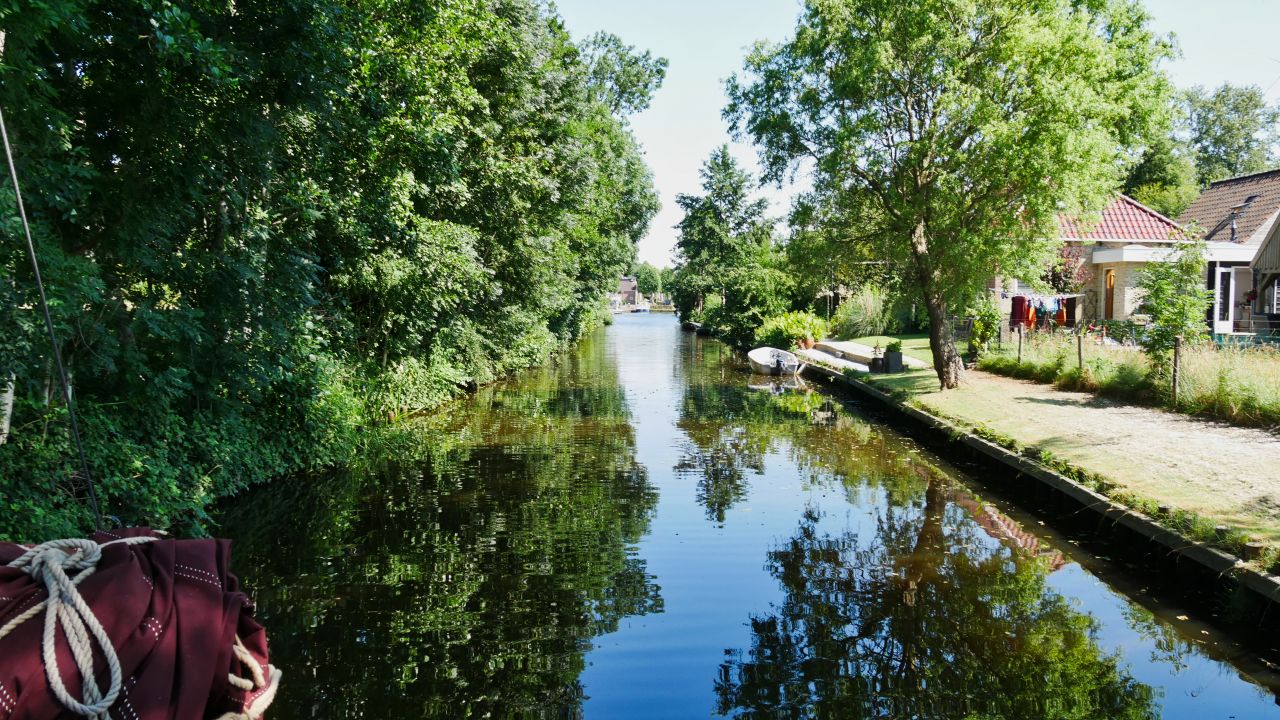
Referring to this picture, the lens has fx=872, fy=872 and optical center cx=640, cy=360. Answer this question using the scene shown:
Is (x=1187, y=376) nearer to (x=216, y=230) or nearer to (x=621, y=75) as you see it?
(x=216, y=230)

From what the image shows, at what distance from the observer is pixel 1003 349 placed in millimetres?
23641

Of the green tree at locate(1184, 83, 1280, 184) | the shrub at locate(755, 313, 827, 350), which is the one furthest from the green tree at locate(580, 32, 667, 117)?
the green tree at locate(1184, 83, 1280, 184)

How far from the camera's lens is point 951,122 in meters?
18.3

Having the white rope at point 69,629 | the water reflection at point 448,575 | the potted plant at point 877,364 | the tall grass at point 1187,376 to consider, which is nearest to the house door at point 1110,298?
the potted plant at point 877,364

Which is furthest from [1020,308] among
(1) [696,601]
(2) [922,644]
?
(2) [922,644]

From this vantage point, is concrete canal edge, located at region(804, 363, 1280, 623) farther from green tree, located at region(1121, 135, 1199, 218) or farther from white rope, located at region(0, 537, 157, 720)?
green tree, located at region(1121, 135, 1199, 218)

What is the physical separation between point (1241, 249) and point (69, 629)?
32.5 metres

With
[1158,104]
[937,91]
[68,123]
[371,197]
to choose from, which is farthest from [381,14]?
[1158,104]

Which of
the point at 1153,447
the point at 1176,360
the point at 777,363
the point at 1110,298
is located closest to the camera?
the point at 1153,447

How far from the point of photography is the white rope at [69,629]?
211 centimetres

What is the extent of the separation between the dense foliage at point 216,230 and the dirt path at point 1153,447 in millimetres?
9648

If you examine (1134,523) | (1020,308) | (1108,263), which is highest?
(1108,263)

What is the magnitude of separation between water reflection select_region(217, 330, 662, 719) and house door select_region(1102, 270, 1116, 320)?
69.5 ft

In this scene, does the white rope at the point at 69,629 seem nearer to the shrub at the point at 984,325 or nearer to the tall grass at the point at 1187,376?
the tall grass at the point at 1187,376
